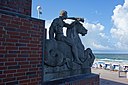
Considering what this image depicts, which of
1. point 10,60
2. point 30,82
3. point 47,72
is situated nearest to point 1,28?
point 10,60

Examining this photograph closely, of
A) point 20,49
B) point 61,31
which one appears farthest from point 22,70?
point 61,31

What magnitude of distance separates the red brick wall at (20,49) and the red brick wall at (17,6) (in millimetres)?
201

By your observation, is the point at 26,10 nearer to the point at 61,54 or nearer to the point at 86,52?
the point at 61,54

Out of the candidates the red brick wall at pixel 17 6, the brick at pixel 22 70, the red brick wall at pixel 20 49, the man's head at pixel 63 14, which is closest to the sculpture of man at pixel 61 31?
the man's head at pixel 63 14

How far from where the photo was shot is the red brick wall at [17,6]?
393 centimetres

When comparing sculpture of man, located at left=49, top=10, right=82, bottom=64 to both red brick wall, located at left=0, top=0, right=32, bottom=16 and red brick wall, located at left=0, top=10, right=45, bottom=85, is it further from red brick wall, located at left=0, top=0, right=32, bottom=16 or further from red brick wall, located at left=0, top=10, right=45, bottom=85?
red brick wall, located at left=0, top=0, right=32, bottom=16

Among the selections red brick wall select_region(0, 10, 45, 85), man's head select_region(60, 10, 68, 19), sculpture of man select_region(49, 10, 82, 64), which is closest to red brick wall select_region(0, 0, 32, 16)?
red brick wall select_region(0, 10, 45, 85)

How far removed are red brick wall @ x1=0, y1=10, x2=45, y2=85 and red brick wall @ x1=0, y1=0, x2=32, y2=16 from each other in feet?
0.66

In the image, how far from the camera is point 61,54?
6.37 metres

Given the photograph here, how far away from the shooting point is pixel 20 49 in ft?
13.1

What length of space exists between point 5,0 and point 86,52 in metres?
4.55

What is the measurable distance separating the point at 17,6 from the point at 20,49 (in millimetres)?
830

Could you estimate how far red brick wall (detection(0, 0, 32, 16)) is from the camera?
393 centimetres

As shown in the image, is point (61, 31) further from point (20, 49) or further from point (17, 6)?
point (20, 49)
